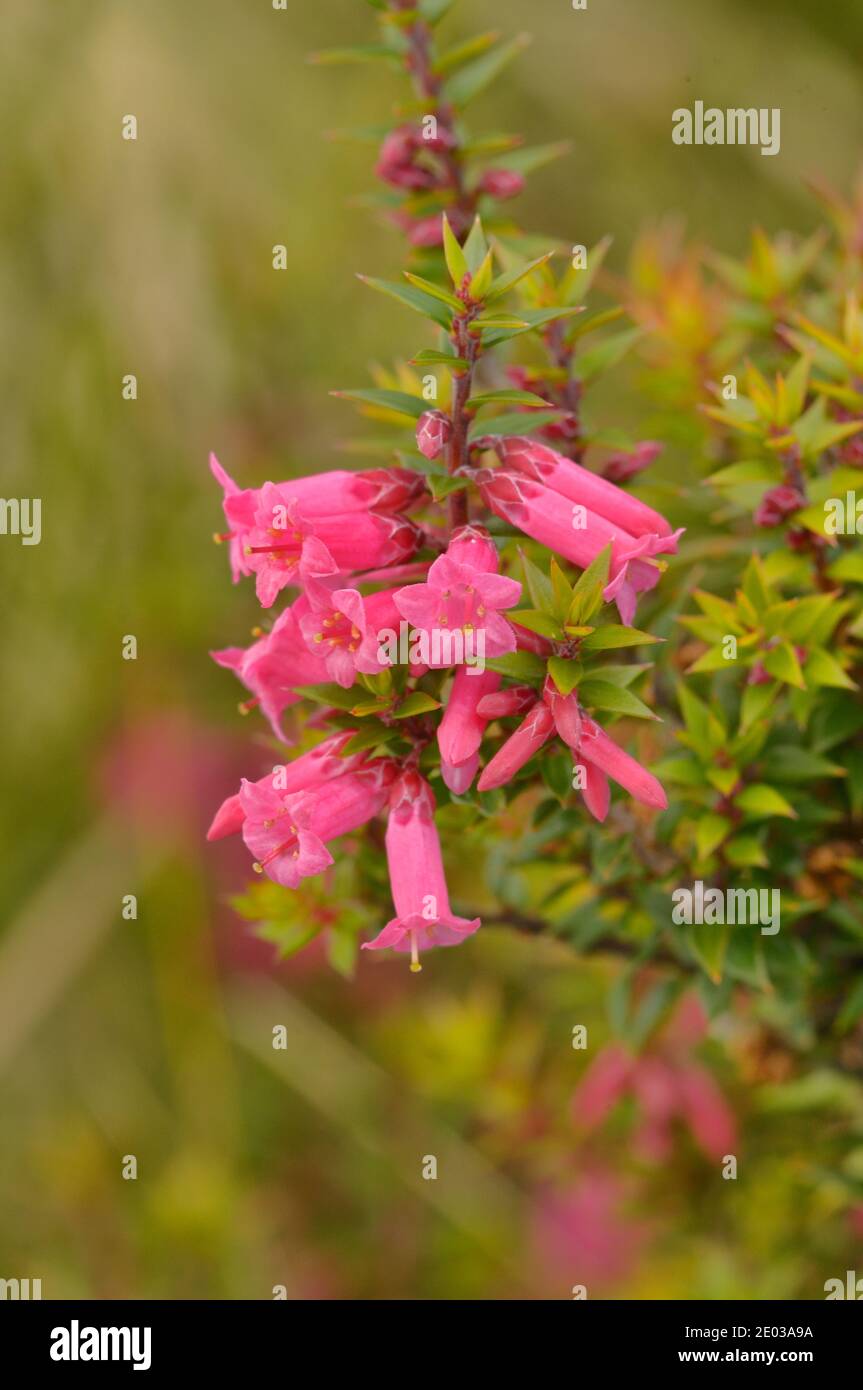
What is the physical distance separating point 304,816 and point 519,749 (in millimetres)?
252

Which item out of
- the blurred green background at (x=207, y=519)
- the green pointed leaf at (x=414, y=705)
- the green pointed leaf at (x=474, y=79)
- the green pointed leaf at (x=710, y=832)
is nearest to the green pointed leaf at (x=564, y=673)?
the green pointed leaf at (x=414, y=705)

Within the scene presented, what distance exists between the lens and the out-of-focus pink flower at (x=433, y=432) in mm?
1273

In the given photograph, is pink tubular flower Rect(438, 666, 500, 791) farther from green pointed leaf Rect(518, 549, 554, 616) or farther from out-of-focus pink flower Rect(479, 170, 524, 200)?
out-of-focus pink flower Rect(479, 170, 524, 200)

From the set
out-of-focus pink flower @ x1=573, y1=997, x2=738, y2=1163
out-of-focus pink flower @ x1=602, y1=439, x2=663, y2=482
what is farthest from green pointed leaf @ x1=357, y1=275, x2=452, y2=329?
out-of-focus pink flower @ x1=573, y1=997, x2=738, y2=1163

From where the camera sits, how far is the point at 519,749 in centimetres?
127

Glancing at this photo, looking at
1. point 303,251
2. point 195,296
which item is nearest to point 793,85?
point 303,251

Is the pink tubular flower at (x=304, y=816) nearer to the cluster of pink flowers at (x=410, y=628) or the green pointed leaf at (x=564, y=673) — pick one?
the cluster of pink flowers at (x=410, y=628)

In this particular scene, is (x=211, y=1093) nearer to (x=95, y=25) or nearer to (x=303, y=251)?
(x=303, y=251)

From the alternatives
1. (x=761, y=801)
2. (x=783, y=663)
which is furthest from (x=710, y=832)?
(x=783, y=663)

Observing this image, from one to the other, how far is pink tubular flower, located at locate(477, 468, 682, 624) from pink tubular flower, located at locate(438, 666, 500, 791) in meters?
0.17

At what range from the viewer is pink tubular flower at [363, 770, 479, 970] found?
1.36 metres

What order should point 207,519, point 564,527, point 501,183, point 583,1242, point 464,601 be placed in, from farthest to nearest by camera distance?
point 207,519, point 583,1242, point 501,183, point 564,527, point 464,601

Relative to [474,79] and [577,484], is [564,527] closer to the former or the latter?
[577,484]

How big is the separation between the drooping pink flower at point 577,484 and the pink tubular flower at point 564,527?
2 centimetres
